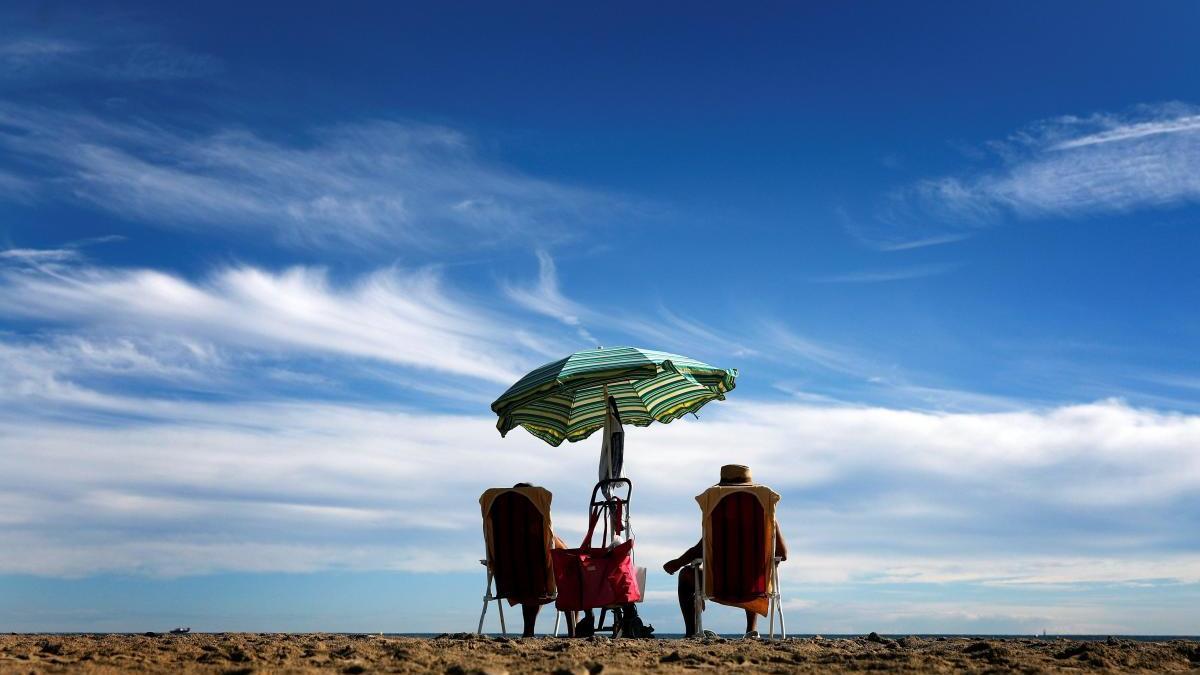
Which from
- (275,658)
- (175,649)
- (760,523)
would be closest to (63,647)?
(175,649)

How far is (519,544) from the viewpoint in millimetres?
9961

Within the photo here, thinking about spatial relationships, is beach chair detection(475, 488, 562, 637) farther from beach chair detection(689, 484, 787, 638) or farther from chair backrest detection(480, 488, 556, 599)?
beach chair detection(689, 484, 787, 638)

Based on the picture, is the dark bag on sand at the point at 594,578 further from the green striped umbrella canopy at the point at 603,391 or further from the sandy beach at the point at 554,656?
the green striped umbrella canopy at the point at 603,391

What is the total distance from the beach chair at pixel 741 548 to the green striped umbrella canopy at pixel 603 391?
1.47 meters

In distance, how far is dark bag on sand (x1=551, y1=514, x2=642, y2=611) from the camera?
31.0ft

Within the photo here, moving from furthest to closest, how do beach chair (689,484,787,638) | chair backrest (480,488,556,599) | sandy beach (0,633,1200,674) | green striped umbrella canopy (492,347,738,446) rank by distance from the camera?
green striped umbrella canopy (492,347,738,446), chair backrest (480,488,556,599), beach chair (689,484,787,638), sandy beach (0,633,1200,674)

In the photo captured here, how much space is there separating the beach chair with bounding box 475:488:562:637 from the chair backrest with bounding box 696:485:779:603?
1.53 metres

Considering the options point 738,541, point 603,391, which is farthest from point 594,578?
point 603,391

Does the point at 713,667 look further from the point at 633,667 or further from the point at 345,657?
the point at 345,657

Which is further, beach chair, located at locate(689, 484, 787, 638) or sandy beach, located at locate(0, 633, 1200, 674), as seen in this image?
beach chair, located at locate(689, 484, 787, 638)

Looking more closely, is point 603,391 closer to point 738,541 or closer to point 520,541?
point 520,541

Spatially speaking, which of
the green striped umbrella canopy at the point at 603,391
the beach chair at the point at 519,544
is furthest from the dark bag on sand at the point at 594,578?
the green striped umbrella canopy at the point at 603,391

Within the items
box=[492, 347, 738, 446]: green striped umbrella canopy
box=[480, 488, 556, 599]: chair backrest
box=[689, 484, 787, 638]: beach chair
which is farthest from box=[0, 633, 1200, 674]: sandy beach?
box=[492, 347, 738, 446]: green striped umbrella canopy

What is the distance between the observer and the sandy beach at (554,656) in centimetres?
627
